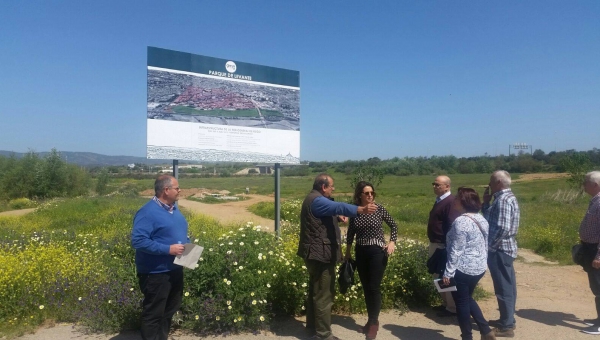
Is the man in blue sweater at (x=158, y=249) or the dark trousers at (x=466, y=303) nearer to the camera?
the man in blue sweater at (x=158, y=249)

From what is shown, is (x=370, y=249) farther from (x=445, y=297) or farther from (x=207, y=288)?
(x=207, y=288)

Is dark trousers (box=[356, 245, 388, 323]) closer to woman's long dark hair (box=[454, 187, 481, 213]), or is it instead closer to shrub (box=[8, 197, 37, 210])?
woman's long dark hair (box=[454, 187, 481, 213])

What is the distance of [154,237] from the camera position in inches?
141

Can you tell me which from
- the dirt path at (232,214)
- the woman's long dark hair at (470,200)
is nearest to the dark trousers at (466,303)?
the woman's long dark hair at (470,200)

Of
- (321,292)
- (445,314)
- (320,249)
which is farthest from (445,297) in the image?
(320,249)

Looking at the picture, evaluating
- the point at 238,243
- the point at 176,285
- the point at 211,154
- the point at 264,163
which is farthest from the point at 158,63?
the point at 176,285

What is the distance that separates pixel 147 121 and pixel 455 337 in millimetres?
5041

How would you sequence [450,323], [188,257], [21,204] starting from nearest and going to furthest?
[188,257], [450,323], [21,204]

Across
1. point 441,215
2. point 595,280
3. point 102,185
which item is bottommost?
point 102,185

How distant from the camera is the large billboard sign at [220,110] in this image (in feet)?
21.2

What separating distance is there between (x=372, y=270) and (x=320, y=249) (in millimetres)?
612

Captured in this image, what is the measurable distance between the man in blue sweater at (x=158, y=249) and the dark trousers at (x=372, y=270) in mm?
1788

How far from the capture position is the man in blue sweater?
3516 millimetres

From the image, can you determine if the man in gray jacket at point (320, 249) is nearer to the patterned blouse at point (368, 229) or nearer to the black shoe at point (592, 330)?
the patterned blouse at point (368, 229)
